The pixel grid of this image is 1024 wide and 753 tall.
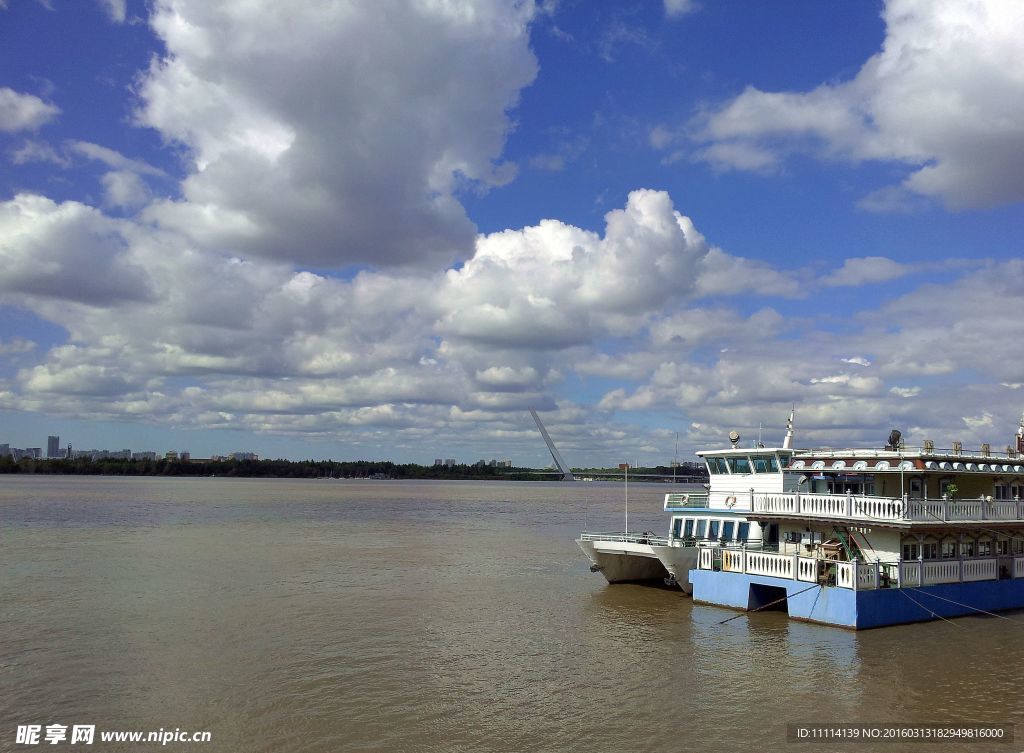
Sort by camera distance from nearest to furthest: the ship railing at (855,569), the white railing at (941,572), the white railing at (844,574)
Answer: the white railing at (844,574)
the ship railing at (855,569)
the white railing at (941,572)

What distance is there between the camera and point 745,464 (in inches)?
1190

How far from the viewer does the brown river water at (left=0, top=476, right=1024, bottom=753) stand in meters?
15.9

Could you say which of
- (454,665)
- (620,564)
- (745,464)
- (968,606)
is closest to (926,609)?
(968,606)

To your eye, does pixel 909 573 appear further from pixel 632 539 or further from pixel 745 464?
pixel 632 539

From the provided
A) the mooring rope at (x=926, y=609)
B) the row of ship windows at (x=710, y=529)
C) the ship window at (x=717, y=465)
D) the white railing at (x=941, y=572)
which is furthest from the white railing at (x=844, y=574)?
the ship window at (x=717, y=465)

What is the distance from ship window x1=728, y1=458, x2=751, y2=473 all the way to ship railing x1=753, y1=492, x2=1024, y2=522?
8.17 ft

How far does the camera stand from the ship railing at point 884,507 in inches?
939

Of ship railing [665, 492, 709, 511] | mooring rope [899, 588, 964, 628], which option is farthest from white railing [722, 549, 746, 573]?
mooring rope [899, 588, 964, 628]

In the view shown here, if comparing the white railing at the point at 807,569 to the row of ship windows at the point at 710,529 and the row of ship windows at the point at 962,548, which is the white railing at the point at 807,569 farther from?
the row of ship windows at the point at 710,529

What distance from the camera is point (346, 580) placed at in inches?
1391

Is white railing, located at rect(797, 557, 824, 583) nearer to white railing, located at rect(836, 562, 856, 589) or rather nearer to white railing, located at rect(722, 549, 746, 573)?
white railing, located at rect(836, 562, 856, 589)

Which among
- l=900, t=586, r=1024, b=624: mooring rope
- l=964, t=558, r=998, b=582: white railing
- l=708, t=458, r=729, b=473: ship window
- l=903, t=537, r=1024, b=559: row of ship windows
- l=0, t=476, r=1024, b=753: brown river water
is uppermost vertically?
l=708, t=458, r=729, b=473: ship window

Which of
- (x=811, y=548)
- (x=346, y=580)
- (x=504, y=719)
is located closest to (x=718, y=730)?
(x=504, y=719)

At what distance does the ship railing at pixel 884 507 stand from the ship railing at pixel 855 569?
59.8 inches
